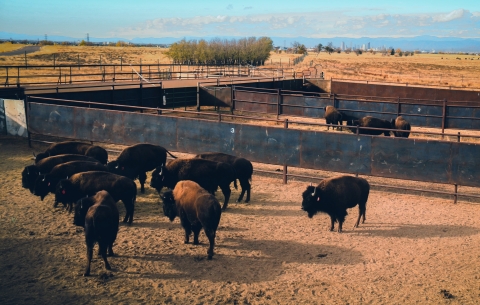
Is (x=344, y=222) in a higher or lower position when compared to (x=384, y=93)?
lower

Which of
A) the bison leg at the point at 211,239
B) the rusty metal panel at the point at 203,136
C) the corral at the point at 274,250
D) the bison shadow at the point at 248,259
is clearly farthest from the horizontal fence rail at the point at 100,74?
the bison leg at the point at 211,239

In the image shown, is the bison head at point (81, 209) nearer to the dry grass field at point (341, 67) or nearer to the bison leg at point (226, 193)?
the bison leg at point (226, 193)

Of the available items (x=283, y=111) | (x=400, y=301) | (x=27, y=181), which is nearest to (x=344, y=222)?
(x=400, y=301)

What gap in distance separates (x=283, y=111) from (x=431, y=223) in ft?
49.6

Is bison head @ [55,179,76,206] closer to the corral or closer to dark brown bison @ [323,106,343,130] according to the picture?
the corral

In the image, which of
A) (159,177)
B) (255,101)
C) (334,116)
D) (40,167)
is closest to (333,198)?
(159,177)

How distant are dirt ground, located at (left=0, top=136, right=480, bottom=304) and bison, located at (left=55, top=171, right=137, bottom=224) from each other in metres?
0.54

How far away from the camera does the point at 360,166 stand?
11578mm

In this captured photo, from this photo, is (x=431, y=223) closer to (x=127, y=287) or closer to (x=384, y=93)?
(x=127, y=287)

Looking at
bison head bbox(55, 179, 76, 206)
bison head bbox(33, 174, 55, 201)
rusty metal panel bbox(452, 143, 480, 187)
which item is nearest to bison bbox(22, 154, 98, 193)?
bison head bbox(33, 174, 55, 201)

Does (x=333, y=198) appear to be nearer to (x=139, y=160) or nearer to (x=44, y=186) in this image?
(x=139, y=160)

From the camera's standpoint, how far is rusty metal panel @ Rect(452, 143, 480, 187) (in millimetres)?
10609

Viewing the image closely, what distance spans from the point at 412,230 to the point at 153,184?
Answer: 4974mm

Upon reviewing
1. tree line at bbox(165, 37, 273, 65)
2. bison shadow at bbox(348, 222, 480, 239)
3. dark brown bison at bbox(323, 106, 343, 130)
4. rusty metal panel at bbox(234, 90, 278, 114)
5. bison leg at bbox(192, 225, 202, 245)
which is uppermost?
tree line at bbox(165, 37, 273, 65)
